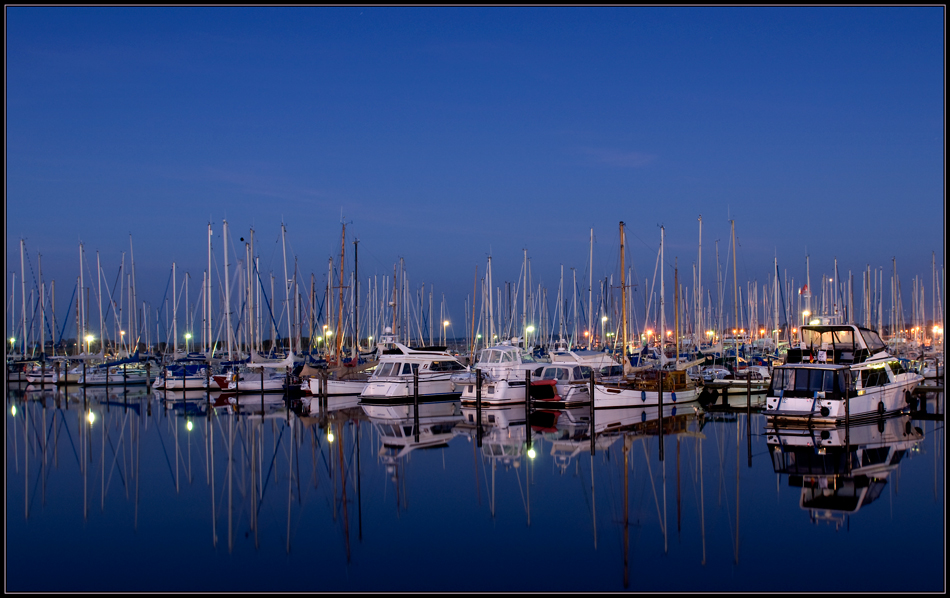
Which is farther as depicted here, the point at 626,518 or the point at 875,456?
the point at 875,456

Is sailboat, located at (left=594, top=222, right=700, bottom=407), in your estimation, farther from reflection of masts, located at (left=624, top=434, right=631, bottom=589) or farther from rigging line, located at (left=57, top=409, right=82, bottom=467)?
rigging line, located at (left=57, top=409, right=82, bottom=467)

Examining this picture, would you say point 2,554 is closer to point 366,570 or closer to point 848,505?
point 366,570

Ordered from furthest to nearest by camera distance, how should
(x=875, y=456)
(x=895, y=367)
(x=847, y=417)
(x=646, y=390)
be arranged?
1. (x=646, y=390)
2. (x=895, y=367)
3. (x=847, y=417)
4. (x=875, y=456)

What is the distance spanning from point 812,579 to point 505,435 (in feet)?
50.7

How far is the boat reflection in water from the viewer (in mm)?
17031

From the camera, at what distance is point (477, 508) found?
1717 centimetres

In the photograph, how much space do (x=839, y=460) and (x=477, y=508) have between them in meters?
10.3

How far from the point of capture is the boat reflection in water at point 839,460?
17.0m

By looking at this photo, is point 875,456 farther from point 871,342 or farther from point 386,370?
point 386,370

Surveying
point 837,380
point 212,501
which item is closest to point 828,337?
point 837,380

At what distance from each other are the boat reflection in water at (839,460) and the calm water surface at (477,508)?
9 centimetres

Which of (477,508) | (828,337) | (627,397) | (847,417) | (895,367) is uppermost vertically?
(828,337)

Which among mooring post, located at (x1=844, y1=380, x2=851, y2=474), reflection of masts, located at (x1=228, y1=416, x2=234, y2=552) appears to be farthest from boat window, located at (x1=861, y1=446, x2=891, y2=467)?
reflection of masts, located at (x1=228, y1=416, x2=234, y2=552)

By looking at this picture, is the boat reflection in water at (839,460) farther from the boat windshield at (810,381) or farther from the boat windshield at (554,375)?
the boat windshield at (554,375)
